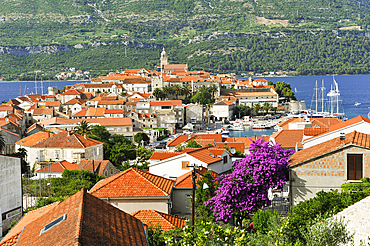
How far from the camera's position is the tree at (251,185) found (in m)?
14.7

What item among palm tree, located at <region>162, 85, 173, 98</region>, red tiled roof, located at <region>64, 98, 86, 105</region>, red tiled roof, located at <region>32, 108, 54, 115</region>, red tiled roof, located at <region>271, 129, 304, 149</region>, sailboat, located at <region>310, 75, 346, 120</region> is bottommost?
sailboat, located at <region>310, 75, 346, 120</region>

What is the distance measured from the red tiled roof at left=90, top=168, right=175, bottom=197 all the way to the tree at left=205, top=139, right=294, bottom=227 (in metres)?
4.04

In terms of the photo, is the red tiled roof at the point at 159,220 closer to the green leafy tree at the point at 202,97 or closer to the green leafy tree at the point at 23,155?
the green leafy tree at the point at 23,155

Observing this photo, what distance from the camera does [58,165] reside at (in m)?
37.9

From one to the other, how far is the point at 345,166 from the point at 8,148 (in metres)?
47.7

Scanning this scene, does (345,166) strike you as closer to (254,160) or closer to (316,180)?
(316,180)

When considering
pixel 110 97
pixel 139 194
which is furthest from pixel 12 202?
pixel 110 97

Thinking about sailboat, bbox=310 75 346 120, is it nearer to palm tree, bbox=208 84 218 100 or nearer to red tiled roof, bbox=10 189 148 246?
palm tree, bbox=208 84 218 100

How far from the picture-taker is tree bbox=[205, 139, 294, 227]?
14.7 metres

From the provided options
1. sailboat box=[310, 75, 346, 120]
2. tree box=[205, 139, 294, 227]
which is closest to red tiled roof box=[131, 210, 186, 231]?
tree box=[205, 139, 294, 227]

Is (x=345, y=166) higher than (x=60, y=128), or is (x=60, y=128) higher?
(x=345, y=166)

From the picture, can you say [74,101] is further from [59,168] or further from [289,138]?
[289,138]

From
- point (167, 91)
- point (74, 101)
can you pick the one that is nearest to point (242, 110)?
point (167, 91)

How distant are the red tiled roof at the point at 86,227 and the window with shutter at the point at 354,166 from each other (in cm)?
788
